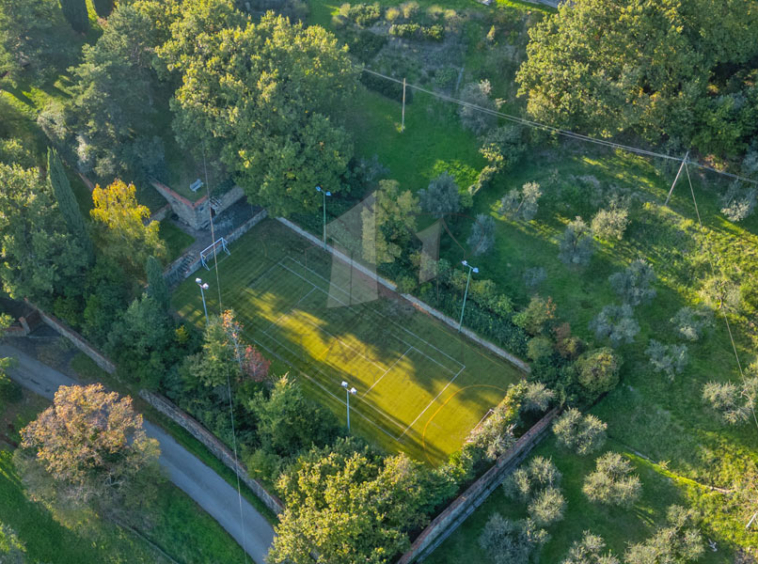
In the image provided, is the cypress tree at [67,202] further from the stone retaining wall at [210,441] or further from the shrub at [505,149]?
the shrub at [505,149]

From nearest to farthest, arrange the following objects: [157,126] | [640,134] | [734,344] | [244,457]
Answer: [244,457]
[734,344]
[640,134]
[157,126]

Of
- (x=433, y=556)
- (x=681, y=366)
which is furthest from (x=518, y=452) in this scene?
(x=681, y=366)

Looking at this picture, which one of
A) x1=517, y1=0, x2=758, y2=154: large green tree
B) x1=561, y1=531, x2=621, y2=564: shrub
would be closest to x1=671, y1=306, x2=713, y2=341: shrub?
x1=517, y1=0, x2=758, y2=154: large green tree

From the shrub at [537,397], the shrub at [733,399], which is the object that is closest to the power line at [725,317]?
the shrub at [733,399]

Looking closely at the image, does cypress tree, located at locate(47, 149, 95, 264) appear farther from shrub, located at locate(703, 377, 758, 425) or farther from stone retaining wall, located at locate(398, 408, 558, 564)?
shrub, located at locate(703, 377, 758, 425)

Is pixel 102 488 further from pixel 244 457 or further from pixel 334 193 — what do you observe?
pixel 334 193

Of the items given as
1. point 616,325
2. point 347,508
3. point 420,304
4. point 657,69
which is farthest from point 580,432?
point 657,69
